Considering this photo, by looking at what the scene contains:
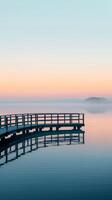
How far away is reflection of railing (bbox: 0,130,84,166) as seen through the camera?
2363cm

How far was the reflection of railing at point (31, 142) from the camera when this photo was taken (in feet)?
77.5

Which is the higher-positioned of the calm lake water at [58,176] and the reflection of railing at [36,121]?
the reflection of railing at [36,121]

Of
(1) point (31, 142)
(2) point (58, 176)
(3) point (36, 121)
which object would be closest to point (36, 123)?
(3) point (36, 121)

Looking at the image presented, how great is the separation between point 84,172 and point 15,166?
147 inches

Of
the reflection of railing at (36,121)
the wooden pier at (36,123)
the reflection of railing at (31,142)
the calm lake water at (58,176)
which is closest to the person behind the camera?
the calm lake water at (58,176)

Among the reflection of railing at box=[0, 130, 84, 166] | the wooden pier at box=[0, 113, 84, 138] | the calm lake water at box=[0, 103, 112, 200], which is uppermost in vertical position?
the wooden pier at box=[0, 113, 84, 138]

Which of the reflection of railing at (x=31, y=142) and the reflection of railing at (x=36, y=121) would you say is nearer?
the reflection of railing at (x=31, y=142)

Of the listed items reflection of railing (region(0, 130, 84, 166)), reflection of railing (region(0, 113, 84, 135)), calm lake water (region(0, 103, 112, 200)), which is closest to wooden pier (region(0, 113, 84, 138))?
reflection of railing (region(0, 113, 84, 135))

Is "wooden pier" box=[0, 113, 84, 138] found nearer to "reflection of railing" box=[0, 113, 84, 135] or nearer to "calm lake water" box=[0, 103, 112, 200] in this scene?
"reflection of railing" box=[0, 113, 84, 135]

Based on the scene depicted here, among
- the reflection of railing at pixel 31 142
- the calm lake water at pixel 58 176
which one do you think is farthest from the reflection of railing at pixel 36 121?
the calm lake water at pixel 58 176

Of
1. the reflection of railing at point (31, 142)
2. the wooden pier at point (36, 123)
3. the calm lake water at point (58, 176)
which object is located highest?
the wooden pier at point (36, 123)

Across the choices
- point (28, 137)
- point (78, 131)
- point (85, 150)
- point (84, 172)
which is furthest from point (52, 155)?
point (78, 131)

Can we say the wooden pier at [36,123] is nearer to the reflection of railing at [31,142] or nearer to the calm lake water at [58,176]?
the reflection of railing at [31,142]

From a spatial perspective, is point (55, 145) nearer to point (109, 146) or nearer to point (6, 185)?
point (109, 146)
